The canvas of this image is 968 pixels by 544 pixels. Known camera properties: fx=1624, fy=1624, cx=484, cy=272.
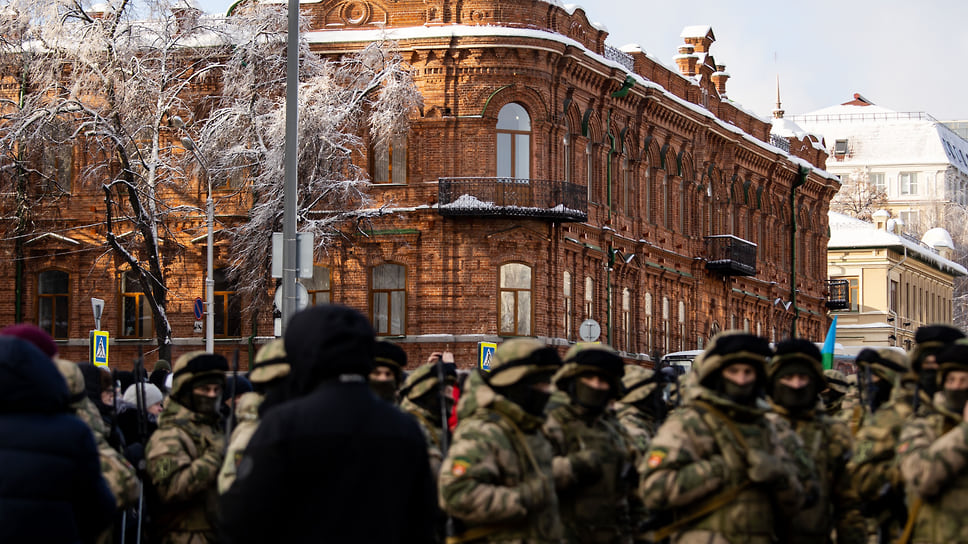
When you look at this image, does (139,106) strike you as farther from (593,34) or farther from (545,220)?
(593,34)

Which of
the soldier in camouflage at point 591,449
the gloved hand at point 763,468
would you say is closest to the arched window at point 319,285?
the soldier in camouflage at point 591,449

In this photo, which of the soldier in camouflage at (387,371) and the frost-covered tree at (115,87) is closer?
the soldier in camouflage at (387,371)

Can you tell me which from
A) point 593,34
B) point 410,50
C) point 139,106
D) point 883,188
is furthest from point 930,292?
point 139,106

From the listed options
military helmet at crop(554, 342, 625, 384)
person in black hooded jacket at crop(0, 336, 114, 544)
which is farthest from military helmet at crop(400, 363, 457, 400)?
person in black hooded jacket at crop(0, 336, 114, 544)

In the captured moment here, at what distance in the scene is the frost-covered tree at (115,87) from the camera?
3541 cm

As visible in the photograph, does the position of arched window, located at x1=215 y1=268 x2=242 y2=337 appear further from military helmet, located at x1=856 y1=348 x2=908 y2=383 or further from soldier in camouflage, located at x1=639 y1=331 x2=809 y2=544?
soldier in camouflage, located at x1=639 y1=331 x2=809 y2=544

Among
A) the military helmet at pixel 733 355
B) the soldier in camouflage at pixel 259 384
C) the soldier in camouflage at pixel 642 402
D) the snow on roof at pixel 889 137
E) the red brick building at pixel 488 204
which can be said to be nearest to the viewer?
the soldier in camouflage at pixel 259 384

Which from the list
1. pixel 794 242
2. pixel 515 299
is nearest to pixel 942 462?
pixel 515 299

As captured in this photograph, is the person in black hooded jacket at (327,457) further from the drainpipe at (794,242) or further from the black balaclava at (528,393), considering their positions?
the drainpipe at (794,242)

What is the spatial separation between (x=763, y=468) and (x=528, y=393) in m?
1.25

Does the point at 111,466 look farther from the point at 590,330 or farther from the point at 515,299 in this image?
the point at 515,299

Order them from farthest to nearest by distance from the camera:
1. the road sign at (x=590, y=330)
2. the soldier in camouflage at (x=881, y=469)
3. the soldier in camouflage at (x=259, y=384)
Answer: the road sign at (x=590, y=330)
the soldier in camouflage at (x=881, y=469)
the soldier in camouflage at (x=259, y=384)

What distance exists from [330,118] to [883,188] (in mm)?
86857

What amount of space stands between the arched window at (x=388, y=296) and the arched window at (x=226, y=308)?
3702 millimetres
